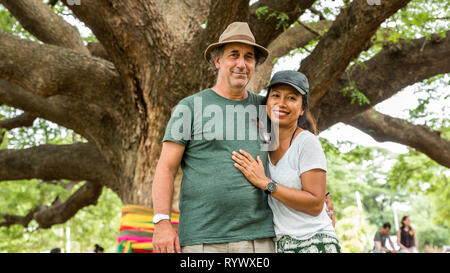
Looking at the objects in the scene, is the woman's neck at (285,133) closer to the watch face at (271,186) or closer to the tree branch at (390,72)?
the watch face at (271,186)

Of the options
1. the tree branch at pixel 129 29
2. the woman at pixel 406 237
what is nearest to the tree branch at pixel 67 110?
the tree branch at pixel 129 29

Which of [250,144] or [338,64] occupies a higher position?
[338,64]

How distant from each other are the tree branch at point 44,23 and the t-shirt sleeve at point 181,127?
5.22 meters

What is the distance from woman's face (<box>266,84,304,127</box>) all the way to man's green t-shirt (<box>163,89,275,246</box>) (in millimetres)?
147

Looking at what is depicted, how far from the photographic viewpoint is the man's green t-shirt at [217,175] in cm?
251

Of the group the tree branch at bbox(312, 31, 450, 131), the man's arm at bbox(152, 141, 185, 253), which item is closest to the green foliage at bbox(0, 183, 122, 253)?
the tree branch at bbox(312, 31, 450, 131)

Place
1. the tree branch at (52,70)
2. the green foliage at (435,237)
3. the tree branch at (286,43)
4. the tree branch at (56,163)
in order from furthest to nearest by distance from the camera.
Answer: the green foliage at (435,237), the tree branch at (56,163), the tree branch at (286,43), the tree branch at (52,70)

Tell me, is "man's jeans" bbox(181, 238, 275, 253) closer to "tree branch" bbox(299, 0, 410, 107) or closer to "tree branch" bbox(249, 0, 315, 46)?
"tree branch" bbox(299, 0, 410, 107)

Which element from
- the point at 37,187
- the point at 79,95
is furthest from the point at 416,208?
the point at 79,95

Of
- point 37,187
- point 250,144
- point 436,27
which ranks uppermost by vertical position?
point 436,27

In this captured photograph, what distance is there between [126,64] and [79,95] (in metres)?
1.04

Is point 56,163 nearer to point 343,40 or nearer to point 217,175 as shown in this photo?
point 343,40
